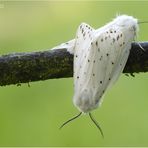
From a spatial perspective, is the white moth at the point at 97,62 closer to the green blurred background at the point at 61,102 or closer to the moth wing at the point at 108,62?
the moth wing at the point at 108,62

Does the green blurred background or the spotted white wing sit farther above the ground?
the spotted white wing

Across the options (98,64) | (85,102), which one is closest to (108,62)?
(98,64)

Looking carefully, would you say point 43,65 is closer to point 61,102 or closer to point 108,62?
point 108,62

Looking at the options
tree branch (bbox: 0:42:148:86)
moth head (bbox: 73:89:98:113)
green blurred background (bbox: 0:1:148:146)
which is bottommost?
green blurred background (bbox: 0:1:148:146)

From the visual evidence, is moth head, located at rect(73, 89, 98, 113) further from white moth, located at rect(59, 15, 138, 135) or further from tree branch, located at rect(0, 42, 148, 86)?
tree branch, located at rect(0, 42, 148, 86)

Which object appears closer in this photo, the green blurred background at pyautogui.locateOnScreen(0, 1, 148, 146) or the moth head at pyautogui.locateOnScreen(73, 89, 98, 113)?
the moth head at pyautogui.locateOnScreen(73, 89, 98, 113)

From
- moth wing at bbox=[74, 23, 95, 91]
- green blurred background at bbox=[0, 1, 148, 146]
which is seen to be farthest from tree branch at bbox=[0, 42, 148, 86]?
green blurred background at bbox=[0, 1, 148, 146]
